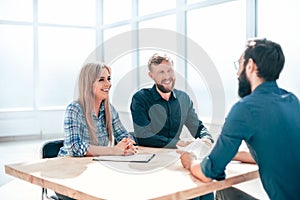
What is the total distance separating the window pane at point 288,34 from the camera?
3.55 metres

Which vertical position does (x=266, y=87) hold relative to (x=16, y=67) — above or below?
below

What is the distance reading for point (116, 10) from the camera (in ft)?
23.8

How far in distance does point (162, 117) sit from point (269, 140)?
1.39 meters

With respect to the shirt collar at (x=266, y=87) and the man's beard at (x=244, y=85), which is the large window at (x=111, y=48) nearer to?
the man's beard at (x=244, y=85)

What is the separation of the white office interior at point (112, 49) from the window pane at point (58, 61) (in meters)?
0.02

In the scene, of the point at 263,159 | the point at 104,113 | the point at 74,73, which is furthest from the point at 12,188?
the point at 74,73

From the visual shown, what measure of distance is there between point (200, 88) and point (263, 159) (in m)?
3.53

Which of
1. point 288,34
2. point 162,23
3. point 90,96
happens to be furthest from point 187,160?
point 162,23

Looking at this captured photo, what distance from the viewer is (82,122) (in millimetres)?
2199

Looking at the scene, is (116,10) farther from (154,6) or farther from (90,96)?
(90,96)

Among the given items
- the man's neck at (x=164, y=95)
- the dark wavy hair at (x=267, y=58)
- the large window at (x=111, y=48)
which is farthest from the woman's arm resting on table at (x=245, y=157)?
the large window at (x=111, y=48)

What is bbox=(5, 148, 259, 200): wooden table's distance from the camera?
136 cm

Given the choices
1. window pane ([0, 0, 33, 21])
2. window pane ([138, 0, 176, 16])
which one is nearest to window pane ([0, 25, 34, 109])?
window pane ([0, 0, 33, 21])

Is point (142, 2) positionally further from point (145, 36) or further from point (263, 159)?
point (263, 159)
